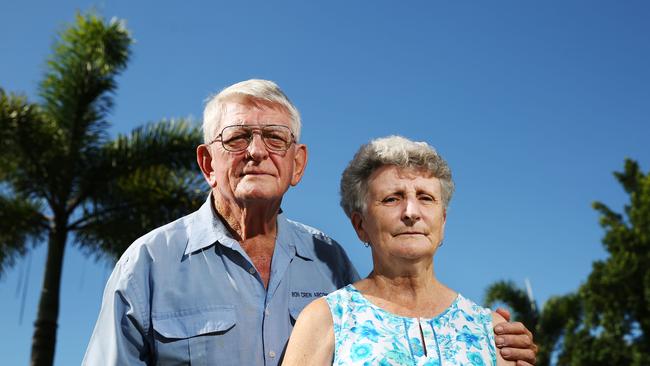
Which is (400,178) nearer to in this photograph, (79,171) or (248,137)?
(248,137)

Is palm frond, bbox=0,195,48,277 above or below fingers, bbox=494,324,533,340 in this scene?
above

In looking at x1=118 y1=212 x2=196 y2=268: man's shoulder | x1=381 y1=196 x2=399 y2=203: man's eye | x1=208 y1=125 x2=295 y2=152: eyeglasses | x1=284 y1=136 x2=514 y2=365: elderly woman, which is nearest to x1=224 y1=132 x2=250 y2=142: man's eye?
x1=208 y1=125 x2=295 y2=152: eyeglasses

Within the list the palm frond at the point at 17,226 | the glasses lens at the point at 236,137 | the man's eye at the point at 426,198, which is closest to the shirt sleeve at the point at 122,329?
the glasses lens at the point at 236,137

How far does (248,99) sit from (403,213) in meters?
1.09

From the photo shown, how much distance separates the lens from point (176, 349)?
11.1 feet

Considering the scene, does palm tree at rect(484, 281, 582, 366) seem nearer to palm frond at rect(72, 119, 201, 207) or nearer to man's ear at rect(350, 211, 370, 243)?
palm frond at rect(72, 119, 201, 207)

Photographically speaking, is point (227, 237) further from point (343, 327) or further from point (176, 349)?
point (343, 327)

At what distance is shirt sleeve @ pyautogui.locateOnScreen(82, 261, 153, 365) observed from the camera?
333 centimetres

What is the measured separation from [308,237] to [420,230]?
1.17 m

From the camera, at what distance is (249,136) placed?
365cm

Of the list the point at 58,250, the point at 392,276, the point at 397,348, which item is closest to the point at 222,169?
the point at 392,276

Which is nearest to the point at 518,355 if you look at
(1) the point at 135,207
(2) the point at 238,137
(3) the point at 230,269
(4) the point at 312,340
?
(4) the point at 312,340

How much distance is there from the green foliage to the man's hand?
1805 centimetres

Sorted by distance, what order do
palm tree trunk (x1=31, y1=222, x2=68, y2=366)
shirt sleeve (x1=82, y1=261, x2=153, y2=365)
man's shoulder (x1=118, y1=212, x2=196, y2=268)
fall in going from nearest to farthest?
shirt sleeve (x1=82, y1=261, x2=153, y2=365)
man's shoulder (x1=118, y1=212, x2=196, y2=268)
palm tree trunk (x1=31, y1=222, x2=68, y2=366)
